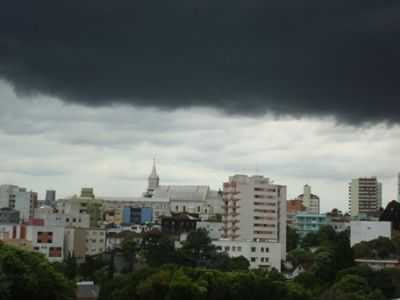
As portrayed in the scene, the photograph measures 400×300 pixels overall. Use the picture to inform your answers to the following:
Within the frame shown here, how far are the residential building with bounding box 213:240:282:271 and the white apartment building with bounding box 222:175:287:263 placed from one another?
31.3ft

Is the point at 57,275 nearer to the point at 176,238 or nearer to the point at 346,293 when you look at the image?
the point at 346,293

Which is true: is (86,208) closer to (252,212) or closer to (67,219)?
(67,219)

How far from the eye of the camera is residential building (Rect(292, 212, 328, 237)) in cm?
14312

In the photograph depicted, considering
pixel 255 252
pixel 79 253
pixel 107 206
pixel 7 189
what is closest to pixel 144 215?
pixel 107 206

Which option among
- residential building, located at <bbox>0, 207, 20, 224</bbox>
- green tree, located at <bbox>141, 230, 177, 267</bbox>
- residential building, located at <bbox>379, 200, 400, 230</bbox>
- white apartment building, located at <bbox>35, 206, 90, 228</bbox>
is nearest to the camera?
green tree, located at <bbox>141, 230, 177, 267</bbox>

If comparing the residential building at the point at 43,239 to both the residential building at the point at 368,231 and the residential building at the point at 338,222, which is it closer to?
the residential building at the point at 368,231

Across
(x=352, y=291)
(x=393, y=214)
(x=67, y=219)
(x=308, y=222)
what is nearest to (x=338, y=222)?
(x=308, y=222)

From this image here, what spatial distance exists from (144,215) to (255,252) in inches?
2487

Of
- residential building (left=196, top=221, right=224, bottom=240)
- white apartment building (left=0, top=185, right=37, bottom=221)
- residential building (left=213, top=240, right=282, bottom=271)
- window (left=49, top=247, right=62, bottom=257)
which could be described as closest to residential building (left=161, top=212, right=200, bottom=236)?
residential building (left=196, top=221, right=224, bottom=240)

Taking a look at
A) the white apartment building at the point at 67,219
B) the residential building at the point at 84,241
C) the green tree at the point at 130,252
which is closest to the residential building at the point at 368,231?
the green tree at the point at 130,252

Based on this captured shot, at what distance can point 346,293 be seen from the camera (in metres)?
59.8

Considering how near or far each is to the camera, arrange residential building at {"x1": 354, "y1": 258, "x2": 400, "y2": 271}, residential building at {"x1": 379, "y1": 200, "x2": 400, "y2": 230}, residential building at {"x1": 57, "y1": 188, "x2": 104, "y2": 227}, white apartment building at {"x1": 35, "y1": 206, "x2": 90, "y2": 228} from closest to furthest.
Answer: residential building at {"x1": 354, "y1": 258, "x2": 400, "y2": 271}, residential building at {"x1": 379, "y1": 200, "x2": 400, "y2": 230}, white apartment building at {"x1": 35, "y1": 206, "x2": 90, "y2": 228}, residential building at {"x1": 57, "y1": 188, "x2": 104, "y2": 227}

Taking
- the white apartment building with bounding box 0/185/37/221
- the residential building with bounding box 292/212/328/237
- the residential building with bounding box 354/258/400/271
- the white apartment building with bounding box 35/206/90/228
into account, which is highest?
the white apartment building with bounding box 0/185/37/221

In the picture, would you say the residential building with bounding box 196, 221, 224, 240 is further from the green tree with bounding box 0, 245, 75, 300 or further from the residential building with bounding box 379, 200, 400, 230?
the green tree with bounding box 0, 245, 75, 300
